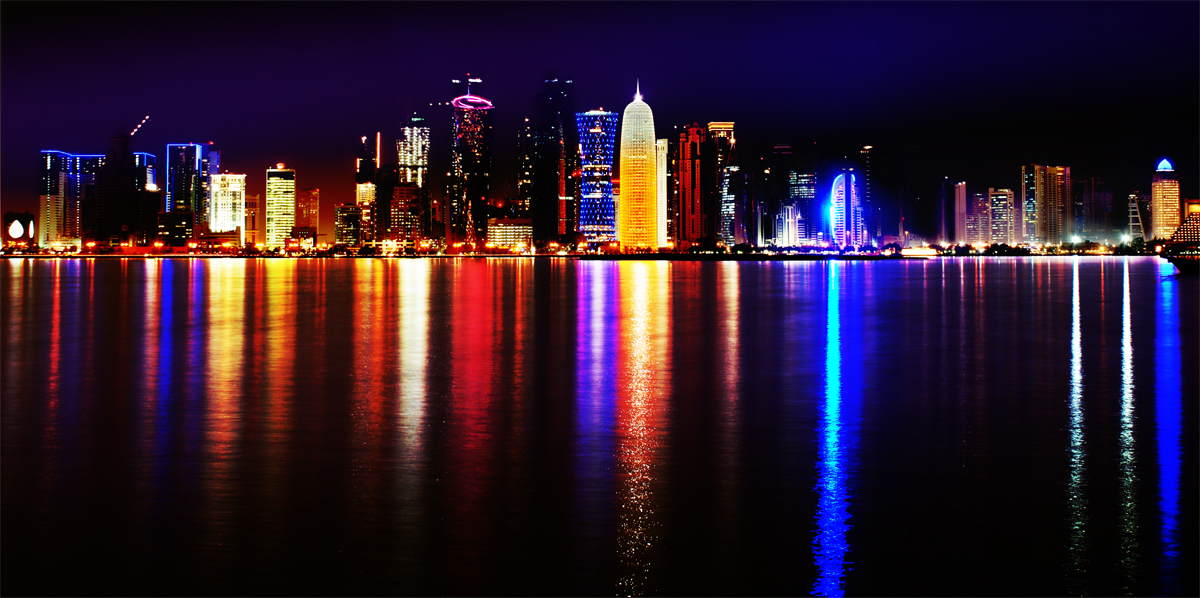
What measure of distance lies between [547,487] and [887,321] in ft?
108

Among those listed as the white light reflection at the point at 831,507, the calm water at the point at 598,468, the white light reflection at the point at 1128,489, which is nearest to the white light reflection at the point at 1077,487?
the calm water at the point at 598,468

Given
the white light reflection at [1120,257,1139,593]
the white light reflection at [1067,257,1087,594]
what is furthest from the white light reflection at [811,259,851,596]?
the white light reflection at [1120,257,1139,593]

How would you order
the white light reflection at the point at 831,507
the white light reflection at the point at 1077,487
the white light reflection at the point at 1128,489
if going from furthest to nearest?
the white light reflection at the point at 1128,489, the white light reflection at the point at 1077,487, the white light reflection at the point at 831,507

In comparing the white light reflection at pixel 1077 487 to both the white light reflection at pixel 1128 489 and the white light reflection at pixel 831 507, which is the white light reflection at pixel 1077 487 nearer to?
the white light reflection at pixel 1128 489

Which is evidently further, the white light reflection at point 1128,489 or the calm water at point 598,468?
the white light reflection at point 1128,489

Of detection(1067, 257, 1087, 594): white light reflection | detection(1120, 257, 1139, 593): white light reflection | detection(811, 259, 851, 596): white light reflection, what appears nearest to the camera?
detection(811, 259, 851, 596): white light reflection

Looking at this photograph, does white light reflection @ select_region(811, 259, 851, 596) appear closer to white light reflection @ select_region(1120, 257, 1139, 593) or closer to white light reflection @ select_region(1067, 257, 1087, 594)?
white light reflection @ select_region(1067, 257, 1087, 594)

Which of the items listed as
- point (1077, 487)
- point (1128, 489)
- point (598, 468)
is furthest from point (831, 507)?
point (1128, 489)

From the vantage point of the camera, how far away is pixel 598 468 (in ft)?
44.3

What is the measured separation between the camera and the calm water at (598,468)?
961cm

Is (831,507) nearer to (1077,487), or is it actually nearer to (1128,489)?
(1077,487)

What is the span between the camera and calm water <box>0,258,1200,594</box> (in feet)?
31.5

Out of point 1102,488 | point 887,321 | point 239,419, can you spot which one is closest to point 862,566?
point 1102,488

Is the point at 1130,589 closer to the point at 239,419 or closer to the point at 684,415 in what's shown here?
the point at 684,415
